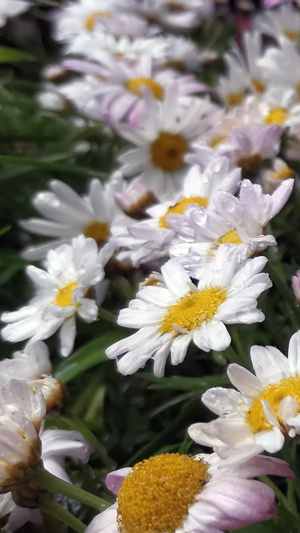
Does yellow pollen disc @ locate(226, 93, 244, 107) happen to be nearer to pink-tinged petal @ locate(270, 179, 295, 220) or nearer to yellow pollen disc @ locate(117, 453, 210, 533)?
pink-tinged petal @ locate(270, 179, 295, 220)

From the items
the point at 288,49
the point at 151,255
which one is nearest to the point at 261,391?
the point at 151,255

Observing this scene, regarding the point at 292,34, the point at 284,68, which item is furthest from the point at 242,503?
the point at 292,34

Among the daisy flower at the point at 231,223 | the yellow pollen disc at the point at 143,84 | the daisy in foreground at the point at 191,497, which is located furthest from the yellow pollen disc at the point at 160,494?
the yellow pollen disc at the point at 143,84

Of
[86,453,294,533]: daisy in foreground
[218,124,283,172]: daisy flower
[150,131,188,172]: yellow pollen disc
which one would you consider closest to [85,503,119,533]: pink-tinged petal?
[86,453,294,533]: daisy in foreground

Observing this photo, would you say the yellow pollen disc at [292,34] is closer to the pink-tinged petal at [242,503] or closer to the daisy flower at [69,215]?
the daisy flower at [69,215]

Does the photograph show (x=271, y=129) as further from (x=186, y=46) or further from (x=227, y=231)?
(x=186, y=46)

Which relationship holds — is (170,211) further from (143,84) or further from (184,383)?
(143,84)
